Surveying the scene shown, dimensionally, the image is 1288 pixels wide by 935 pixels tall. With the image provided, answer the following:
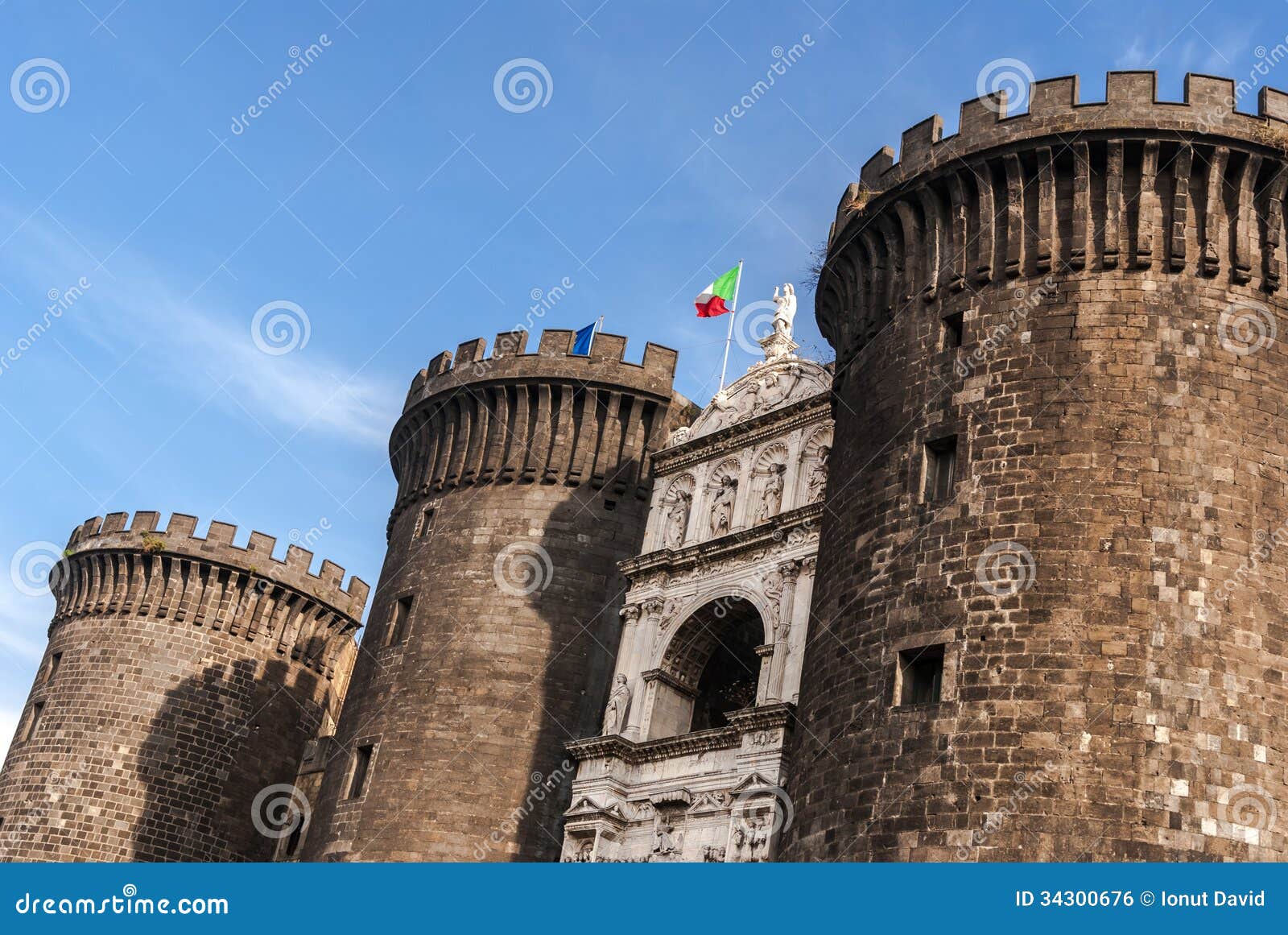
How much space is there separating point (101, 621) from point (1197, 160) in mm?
31917

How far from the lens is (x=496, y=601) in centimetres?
3170

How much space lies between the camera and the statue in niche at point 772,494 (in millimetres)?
28719

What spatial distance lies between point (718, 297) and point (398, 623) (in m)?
10.4

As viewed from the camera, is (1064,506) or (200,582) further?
(200,582)

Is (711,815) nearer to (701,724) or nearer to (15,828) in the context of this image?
(701,724)

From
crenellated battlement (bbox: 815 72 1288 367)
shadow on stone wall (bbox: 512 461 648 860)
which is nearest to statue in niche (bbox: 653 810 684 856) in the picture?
shadow on stone wall (bbox: 512 461 648 860)

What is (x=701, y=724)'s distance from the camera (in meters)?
29.7

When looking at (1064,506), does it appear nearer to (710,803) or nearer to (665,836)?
(710,803)

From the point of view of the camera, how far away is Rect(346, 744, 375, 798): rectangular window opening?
30.7 meters

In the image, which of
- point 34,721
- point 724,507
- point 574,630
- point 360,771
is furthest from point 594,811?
point 34,721

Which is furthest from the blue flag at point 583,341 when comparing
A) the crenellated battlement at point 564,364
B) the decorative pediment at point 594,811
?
the decorative pediment at point 594,811

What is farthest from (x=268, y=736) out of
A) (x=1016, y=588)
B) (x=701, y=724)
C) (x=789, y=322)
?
(x=1016, y=588)

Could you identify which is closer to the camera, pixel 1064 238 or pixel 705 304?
pixel 1064 238

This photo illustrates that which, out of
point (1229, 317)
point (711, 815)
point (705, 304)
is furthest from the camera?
point (705, 304)
